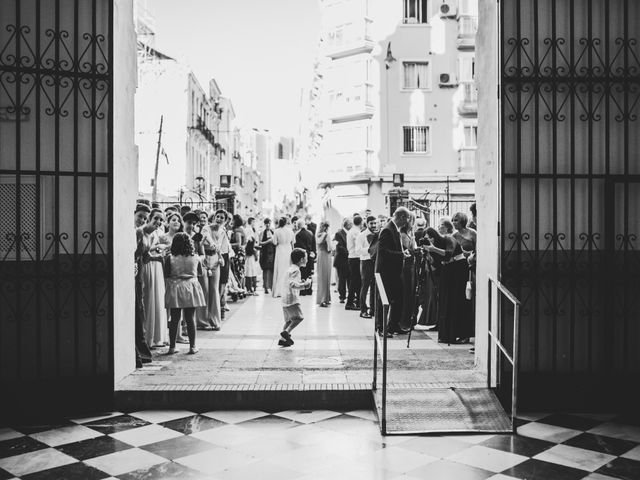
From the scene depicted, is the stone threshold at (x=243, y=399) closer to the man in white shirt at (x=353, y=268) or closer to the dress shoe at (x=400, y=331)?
the dress shoe at (x=400, y=331)

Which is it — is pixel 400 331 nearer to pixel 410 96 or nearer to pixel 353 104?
pixel 353 104

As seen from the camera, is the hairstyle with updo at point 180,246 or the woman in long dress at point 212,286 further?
the woman in long dress at point 212,286

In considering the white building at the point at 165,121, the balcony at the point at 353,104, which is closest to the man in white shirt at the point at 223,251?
the white building at the point at 165,121

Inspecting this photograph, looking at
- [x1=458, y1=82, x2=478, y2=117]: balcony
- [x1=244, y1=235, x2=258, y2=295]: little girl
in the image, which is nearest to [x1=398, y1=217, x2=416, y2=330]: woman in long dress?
[x1=244, y1=235, x2=258, y2=295]: little girl

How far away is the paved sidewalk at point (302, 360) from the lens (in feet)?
25.1

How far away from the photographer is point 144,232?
8.98 m

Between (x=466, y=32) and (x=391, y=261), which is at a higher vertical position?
(x=466, y=32)

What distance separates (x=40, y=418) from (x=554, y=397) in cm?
517

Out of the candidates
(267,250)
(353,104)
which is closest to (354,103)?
(353,104)

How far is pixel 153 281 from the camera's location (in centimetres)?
944

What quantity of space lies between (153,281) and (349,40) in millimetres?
26681

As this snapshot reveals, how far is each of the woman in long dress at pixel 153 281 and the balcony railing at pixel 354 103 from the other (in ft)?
81.3

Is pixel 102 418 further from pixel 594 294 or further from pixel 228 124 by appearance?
pixel 228 124

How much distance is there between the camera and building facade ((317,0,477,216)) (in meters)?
33.4
